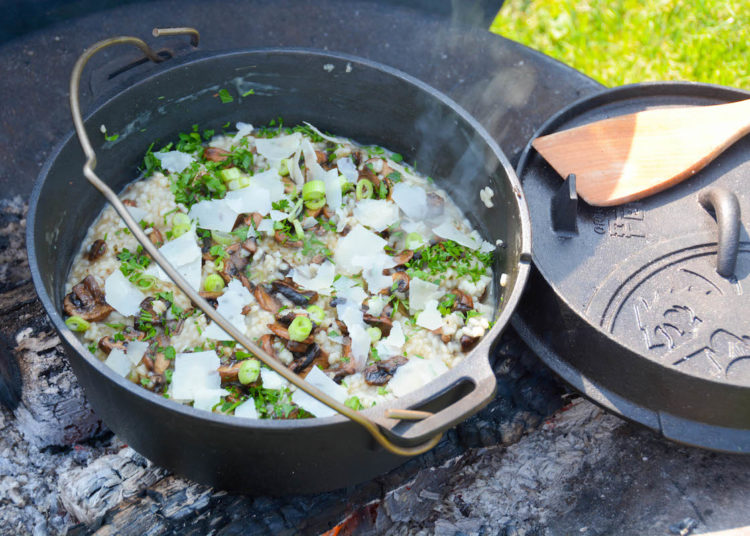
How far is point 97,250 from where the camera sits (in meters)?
2.82

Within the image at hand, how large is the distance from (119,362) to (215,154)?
111cm

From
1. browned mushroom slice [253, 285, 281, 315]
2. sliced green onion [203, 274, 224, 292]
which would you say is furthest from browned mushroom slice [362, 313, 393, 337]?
sliced green onion [203, 274, 224, 292]

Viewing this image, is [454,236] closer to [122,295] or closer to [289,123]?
[289,123]

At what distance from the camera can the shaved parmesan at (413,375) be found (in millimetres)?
2445

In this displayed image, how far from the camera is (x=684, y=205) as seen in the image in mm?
2721

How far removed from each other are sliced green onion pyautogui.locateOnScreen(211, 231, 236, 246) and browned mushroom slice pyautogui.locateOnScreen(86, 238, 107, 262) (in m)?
0.45

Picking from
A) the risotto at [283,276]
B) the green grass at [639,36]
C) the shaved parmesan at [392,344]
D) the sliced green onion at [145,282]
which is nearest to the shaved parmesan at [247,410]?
the risotto at [283,276]

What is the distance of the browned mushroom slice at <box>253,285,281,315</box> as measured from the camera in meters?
2.66

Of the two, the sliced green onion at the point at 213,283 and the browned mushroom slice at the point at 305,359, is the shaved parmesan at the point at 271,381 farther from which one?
the sliced green onion at the point at 213,283

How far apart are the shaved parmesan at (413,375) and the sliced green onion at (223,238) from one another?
3.10ft

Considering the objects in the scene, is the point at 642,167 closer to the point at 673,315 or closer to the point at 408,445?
the point at 673,315

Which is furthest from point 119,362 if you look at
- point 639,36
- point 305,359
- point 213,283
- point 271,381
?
point 639,36

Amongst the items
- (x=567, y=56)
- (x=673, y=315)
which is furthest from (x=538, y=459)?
(x=567, y=56)

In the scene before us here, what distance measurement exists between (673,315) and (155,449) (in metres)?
1.87
